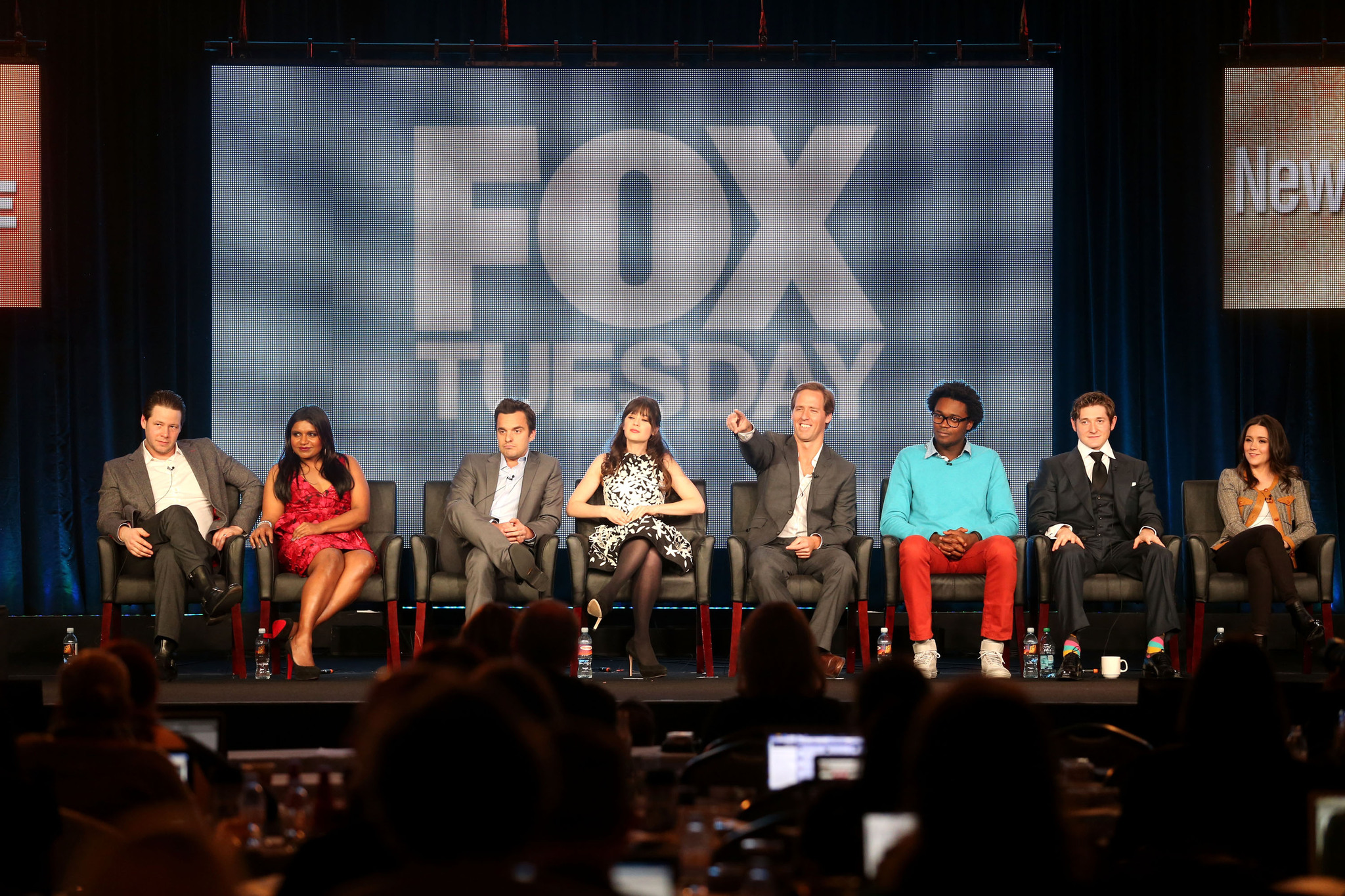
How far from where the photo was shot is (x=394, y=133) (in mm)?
6457

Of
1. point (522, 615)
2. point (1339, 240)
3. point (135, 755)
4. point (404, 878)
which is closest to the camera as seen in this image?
point (404, 878)

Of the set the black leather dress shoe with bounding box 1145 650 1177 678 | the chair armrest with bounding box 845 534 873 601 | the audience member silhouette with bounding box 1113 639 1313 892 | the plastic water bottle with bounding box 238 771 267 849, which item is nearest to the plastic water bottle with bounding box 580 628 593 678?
the chair armrest with bounding box 845 534 873 601

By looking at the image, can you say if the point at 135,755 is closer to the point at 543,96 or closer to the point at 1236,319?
the point at 543,96

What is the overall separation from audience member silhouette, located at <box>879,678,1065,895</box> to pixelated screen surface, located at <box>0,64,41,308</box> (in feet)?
19.7

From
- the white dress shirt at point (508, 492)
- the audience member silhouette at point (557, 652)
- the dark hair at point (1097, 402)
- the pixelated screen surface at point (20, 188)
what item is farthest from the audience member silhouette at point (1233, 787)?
the pixelated screen surface at point (20, 188)

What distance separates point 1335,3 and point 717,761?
19.0ft

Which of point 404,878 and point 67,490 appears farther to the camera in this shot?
point 67,490

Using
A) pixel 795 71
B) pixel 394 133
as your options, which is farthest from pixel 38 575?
pixel 795 71

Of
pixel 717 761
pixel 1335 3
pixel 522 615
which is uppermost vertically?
pixel 1335 3

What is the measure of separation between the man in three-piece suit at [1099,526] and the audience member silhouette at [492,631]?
9.52 feet

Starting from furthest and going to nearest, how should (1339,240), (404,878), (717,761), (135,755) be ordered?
(1339,240) < (717,761) < (135,755) < (404,878)

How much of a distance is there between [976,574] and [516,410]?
2047 millimetres

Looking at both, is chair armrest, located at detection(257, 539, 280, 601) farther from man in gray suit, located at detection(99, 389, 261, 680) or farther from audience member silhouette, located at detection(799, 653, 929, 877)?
audience member silhouette, located at detection(799, 653, 929, 877)

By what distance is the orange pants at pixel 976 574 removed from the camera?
5.45 metres
